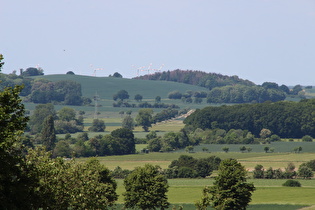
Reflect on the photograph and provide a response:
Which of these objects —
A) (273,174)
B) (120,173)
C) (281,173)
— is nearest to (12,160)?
(281,173)

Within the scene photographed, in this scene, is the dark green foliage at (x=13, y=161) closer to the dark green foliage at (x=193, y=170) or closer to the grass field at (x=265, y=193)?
the grass field at (x=265, y=193)

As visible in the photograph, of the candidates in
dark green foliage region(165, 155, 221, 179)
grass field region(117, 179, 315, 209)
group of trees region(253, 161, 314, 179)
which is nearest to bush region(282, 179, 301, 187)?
grass field region(117, 179, 315, 209)

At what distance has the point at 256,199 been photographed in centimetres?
12094

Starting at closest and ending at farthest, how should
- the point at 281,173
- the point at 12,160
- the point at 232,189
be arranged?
the point at 12,160, the point at 232,189, the point at 281,173

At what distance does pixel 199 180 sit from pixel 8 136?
11566 centimetres

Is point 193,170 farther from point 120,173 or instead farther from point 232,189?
point 232,189

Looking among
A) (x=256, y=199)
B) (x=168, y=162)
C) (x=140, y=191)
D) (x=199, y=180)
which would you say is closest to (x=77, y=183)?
(x=140, y=191)

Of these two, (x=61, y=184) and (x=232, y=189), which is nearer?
(x=61, y=184)

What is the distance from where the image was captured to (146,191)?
107 metres

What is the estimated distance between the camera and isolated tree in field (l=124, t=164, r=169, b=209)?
105825 millimetres

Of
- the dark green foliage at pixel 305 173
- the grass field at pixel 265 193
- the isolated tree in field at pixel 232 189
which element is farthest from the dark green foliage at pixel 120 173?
the isolated tree in field at pixel 232 189

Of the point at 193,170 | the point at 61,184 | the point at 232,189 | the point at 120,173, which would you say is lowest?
the point at 120,173

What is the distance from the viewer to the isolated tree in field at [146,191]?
347ft

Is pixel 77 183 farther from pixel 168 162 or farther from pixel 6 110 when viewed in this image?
pixel 168 162
